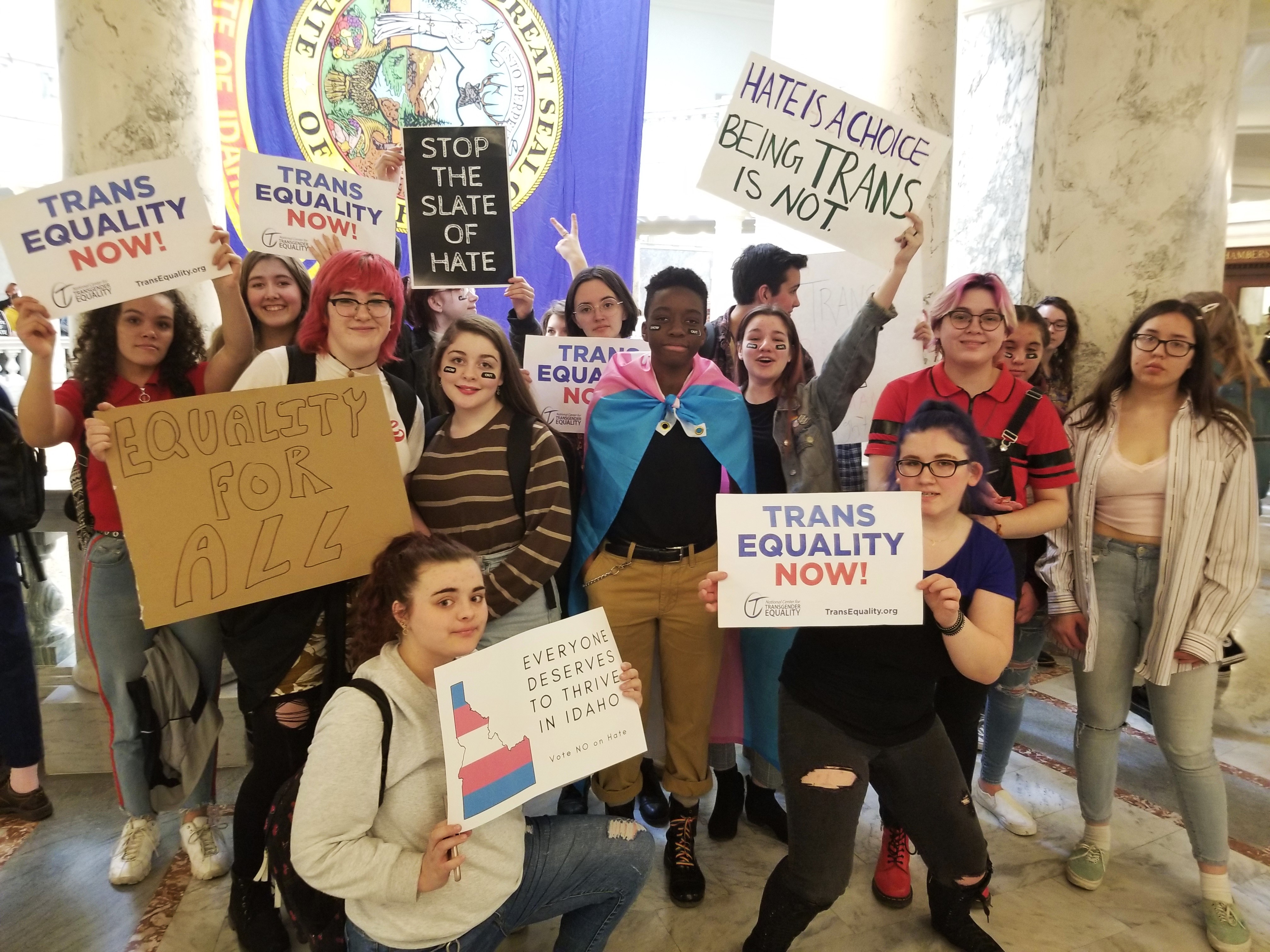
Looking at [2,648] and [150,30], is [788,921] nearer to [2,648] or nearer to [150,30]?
[2,648]

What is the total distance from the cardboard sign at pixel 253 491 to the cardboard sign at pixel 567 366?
0.84m

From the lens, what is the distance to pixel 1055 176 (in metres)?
3.46

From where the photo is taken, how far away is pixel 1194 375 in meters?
2.23

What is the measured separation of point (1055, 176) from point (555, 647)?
3287mm

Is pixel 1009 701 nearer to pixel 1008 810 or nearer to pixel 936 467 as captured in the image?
pixel 1008 810

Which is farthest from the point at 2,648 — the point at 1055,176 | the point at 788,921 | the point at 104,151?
the point at 1055,176

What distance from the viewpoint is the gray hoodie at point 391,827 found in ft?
4.62

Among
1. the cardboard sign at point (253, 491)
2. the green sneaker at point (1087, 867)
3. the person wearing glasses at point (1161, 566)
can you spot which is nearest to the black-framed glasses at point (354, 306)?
the cardboard sign at point (253, 491)

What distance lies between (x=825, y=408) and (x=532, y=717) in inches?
54.4

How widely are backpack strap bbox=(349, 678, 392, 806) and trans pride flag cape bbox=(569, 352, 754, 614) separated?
0.93m

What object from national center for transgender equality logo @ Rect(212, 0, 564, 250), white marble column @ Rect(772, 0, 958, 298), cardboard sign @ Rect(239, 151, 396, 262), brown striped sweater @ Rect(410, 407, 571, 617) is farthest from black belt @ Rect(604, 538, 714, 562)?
national center for transgender equality logo @ Rect(212, 0, 564, 250)

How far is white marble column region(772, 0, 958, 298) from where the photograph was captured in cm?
328

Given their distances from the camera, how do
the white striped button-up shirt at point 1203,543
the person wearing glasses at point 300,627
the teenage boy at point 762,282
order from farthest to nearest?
the teenage boy at point 762,282 < the white striped button-up shirt at point 1203,543 < the person wearing glasses at point 300,627

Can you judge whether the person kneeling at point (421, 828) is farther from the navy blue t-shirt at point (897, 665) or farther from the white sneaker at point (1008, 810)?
the white sneaker at point (1008, 810)
